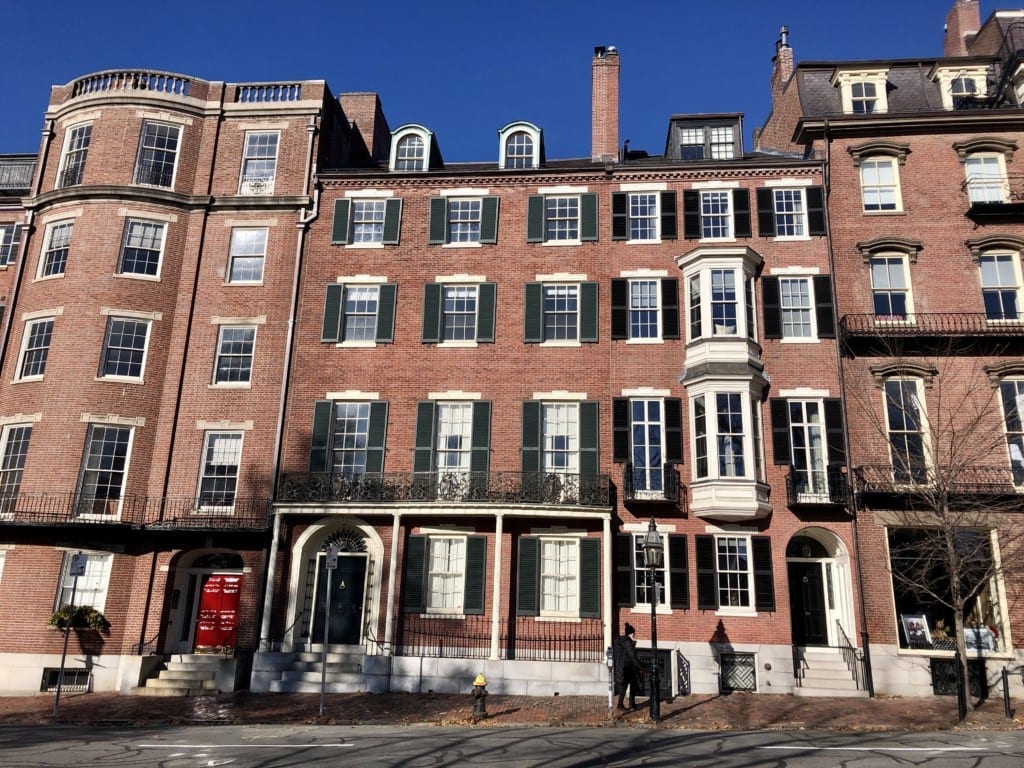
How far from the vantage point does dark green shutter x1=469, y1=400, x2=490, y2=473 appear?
21688mm

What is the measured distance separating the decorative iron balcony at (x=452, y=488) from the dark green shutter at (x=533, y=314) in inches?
163

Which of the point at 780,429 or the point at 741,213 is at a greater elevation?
the point at 741,213

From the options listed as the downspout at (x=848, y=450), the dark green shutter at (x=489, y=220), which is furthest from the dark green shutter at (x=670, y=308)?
the dark green shutter at (x=489, y=220)

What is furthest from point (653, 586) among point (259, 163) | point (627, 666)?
point (259, 163)

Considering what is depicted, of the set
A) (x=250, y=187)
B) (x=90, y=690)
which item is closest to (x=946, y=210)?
(x=250, y=187)

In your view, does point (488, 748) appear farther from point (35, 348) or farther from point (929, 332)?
point (35, 348)

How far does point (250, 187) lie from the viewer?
24.9 m

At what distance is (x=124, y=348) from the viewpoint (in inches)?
896

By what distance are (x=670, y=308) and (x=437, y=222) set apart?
770cm

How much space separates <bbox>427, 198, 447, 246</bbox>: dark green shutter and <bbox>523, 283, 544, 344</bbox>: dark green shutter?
3.21m

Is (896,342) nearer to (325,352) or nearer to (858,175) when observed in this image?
(858,175)

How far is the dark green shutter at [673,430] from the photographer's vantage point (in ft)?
69.4

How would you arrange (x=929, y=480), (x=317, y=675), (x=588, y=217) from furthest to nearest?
(x=588, y=217)
(x=317, y=675)
(x=929, y=480)

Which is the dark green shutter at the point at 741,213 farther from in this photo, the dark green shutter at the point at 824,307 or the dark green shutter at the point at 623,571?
the dark green shutter at the point at 623,571
